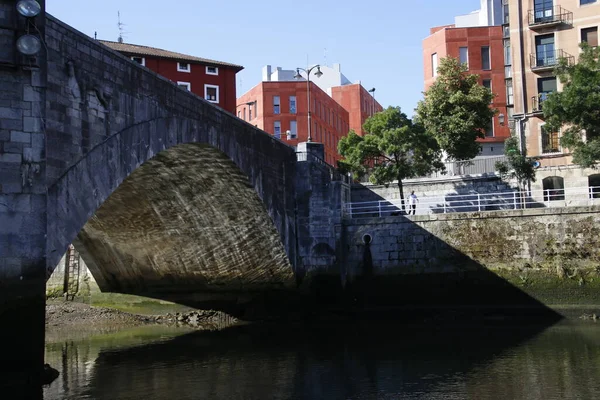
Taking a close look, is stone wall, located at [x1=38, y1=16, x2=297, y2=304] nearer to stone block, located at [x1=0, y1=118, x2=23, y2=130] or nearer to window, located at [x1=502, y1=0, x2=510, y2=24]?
stone block, located at [x1=0, y1=118, x2=23, y2=130]

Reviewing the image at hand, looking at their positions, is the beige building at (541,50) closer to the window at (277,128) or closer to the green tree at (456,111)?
the green tree at (456,111)

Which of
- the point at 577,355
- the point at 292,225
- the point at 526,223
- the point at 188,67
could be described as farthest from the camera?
the point at 188,67

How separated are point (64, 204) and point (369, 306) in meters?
19.7

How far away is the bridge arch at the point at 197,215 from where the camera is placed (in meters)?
26.1

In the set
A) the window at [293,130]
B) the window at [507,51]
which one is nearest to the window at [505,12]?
the window at [507,51]

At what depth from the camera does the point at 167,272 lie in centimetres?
3625

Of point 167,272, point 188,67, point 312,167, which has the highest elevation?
point 188,67

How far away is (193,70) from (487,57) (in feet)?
70.3

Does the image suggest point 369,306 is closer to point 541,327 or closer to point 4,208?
point 541,327

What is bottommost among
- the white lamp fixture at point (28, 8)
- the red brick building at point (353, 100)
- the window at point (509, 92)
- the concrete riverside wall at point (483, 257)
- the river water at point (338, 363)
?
the river water at point (338, 363)

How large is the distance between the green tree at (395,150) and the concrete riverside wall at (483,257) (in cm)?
677

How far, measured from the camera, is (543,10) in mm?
43656

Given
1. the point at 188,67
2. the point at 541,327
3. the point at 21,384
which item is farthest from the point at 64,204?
the point at 188,67

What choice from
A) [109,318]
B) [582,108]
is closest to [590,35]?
[582,108]
